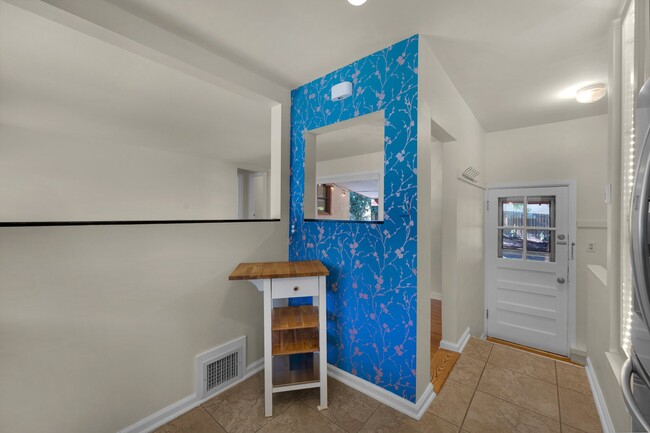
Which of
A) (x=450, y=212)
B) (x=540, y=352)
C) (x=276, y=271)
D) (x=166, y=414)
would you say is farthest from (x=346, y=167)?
(x=166, y=414)

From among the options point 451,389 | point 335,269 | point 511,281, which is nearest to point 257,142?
point 335,269

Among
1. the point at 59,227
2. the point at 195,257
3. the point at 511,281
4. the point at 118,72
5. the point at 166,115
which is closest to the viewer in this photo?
the point at 59,227

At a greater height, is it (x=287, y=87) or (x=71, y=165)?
(x=287, y=87)

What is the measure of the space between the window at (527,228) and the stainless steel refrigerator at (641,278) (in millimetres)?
2570

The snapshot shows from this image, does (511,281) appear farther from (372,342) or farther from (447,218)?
(372,342)

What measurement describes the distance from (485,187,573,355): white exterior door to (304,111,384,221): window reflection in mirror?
154cm

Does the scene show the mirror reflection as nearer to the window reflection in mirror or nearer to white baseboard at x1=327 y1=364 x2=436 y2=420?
the window reflection in mirror

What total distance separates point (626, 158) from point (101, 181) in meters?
3.35

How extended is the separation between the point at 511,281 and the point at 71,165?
4.52 meters

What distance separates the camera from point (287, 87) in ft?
6.84

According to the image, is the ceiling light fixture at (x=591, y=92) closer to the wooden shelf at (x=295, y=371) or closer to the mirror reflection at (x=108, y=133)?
the mirror reflection at (x=108, y=133)

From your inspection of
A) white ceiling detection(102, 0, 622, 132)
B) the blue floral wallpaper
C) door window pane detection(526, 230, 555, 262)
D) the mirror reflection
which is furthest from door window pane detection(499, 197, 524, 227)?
the mirror reflection

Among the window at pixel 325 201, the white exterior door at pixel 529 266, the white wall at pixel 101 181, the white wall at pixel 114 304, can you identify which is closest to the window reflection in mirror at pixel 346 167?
the window at pixel 325 201

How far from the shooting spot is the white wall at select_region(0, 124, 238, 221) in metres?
1.59
